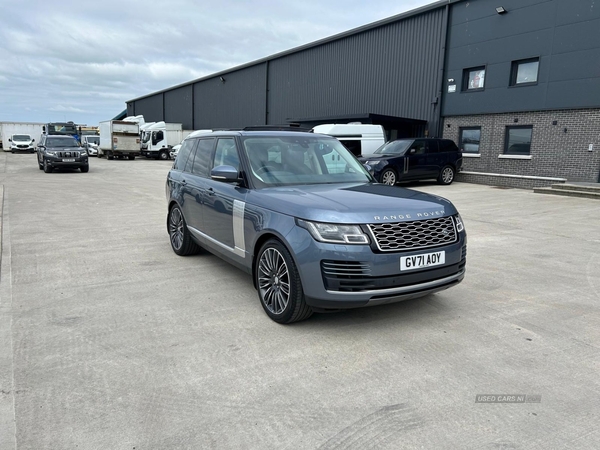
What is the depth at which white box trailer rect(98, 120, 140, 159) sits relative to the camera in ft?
113

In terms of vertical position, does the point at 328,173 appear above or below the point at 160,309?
above

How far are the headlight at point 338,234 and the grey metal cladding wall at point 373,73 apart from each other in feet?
64.0

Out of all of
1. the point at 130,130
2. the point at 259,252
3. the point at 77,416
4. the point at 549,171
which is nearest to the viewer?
the point at 77,416

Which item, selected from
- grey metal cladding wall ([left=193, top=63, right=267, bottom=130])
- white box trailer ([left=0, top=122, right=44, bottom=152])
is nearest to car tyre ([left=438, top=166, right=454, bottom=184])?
grey metal cladding wall ([left=193, top=63, right=267, bottom=130])

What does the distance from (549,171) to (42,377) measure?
18.1 meters

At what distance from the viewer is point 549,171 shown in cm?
1722

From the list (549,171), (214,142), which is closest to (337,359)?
(214,142)

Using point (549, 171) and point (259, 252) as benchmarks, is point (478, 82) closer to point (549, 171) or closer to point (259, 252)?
point (549, 171)

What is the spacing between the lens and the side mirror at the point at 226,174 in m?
4.58

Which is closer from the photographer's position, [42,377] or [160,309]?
[42,377]

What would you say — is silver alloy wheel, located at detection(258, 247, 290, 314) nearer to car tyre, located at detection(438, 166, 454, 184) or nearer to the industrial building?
car tyre, located at detection(438, 166, 454, 184)

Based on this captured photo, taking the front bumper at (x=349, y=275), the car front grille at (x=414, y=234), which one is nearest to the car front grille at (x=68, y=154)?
the front bumper at (x=349, y=275)

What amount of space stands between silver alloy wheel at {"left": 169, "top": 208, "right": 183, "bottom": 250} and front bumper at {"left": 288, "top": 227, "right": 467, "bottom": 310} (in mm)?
3072

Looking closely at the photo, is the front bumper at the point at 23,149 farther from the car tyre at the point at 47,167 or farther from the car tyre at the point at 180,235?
the car tyre at the point at 180,235
